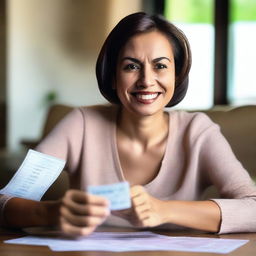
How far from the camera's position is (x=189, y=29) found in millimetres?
3893

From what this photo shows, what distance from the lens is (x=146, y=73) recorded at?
3.73 ft

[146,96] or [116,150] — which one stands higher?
[146,96]

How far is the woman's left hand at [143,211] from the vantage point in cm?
90

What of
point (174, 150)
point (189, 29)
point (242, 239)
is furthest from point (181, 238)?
point (189, 29)

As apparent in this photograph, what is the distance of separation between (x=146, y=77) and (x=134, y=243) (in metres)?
0.35

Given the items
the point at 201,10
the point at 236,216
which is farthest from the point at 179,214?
the point at 201,10

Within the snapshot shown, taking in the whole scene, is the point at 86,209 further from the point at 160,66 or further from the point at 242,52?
the point at 242,52

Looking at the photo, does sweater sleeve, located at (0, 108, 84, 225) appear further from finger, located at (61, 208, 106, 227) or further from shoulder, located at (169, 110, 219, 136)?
finger, located at (61, 208, 106, 227)

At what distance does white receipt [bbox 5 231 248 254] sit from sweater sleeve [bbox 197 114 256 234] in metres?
0.09

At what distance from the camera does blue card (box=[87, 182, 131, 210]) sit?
2.60ft

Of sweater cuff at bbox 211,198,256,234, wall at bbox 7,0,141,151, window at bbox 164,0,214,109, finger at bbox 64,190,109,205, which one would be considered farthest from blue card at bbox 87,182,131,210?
window at bbox 164,0,214,109

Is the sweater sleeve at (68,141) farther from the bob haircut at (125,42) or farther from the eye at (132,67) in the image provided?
the eye at (132,67)

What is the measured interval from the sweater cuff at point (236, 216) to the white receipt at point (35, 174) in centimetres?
29

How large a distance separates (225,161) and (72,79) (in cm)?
259
